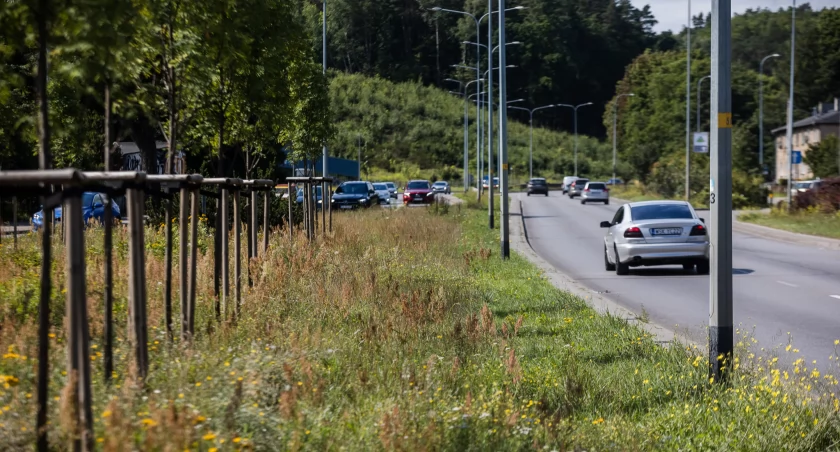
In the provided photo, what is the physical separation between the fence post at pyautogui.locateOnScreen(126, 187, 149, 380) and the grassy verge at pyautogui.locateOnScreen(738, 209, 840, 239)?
26.9 m

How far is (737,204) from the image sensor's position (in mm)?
54094

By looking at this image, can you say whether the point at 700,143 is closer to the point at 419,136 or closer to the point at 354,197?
the point at 354,197

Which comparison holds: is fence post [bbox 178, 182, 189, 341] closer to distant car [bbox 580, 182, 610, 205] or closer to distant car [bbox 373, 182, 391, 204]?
distant car [bbox 373, 182, 391, 204]

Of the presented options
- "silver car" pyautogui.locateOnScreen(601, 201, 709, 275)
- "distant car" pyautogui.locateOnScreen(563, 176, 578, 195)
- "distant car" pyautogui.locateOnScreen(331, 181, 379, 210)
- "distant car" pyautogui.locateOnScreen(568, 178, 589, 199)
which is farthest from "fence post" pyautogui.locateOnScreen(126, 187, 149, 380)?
"distant car" pyautogui.locateOnScreen(563, 176, 578, 195)

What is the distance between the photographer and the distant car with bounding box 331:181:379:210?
47.3 metres

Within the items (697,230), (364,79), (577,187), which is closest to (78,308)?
(697,230)

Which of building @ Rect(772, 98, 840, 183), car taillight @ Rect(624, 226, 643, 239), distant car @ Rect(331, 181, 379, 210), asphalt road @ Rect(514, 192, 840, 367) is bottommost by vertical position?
asphalt road @ Rect(514, 192, 840, 367)

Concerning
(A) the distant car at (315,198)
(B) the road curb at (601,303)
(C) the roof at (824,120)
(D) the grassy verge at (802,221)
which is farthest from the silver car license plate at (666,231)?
(C) the roof at (824,120)

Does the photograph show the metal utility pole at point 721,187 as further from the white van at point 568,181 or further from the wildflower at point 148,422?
the white van at point 568,181

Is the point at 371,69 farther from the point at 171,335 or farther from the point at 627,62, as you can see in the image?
the point at 171,335

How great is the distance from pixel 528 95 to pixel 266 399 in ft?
446

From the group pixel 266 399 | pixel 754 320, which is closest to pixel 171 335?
pixel 266 399

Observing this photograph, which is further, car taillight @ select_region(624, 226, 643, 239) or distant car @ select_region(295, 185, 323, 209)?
distant car @ select_region(295, 185, 323, 209)

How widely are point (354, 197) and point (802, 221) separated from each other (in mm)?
19865
